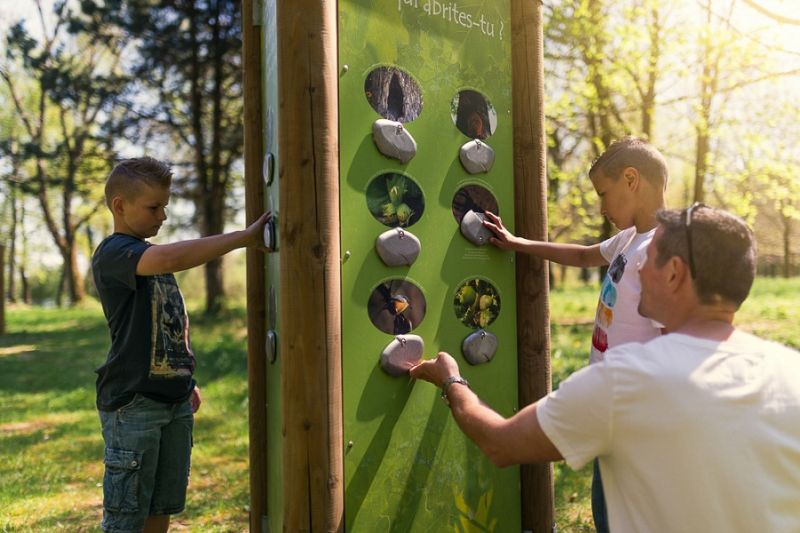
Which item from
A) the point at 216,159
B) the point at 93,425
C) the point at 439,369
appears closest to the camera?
the point at 439,369

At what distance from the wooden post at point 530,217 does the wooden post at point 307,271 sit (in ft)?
3.41

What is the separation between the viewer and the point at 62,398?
26.6 ft

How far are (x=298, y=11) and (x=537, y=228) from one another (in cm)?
142

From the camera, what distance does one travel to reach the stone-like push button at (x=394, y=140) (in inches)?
103

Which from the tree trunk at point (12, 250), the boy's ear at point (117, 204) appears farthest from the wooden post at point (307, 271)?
the tree trunk at point (12, 250)

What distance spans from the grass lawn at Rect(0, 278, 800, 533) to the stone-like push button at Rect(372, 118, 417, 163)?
244 cm

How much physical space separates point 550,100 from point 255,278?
8.31 metres

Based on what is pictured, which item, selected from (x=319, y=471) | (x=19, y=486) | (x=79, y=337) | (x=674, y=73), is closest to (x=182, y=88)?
(x=79, y=337)

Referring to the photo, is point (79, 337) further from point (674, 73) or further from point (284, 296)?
point (284, 296)

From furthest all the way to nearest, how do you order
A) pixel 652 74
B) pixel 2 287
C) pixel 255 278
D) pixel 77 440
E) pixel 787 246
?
1. pixel 787 246
2. pixel 2 287
3. pixel 652 74
4. pixel 77 440
5. pixel 255 278

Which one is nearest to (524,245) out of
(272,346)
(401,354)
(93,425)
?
(401,354)

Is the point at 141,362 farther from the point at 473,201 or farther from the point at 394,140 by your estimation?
the point at 473,201

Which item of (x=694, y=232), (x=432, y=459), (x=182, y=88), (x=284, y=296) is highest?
(x=182, y=88)

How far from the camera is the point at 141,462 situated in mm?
2670
